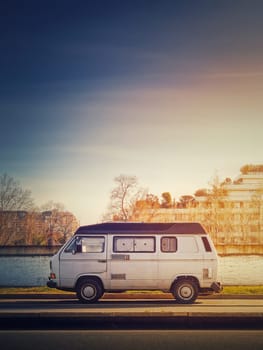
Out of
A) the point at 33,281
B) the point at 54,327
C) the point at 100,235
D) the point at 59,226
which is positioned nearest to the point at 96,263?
the point at 100,235

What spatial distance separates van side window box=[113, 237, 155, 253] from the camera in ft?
60.1

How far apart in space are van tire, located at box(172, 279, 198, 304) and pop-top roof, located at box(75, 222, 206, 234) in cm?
161

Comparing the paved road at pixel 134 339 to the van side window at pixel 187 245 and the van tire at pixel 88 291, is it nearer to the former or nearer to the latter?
the van tire at pixel 88 291

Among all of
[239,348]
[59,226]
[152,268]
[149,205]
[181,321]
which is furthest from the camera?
[59,226]

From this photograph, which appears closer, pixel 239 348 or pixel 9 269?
pixel 239 348

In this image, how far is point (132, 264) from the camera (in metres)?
Answer: 18.2

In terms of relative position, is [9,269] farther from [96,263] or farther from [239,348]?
[239,348]

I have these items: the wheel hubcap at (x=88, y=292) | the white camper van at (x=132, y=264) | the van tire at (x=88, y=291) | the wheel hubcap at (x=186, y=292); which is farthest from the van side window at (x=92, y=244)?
the wheel hubcap at (x=186, y=292)

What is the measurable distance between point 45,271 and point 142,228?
92.2 feet

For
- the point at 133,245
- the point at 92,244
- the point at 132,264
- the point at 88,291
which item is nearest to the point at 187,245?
the point at 133,245

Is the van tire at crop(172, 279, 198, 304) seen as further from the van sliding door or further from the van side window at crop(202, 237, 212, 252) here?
the van side window at crop(202, 237, 212, 252)

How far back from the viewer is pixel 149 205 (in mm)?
67500

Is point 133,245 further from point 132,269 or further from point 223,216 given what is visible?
point 223,216

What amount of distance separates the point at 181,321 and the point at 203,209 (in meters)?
66.4
